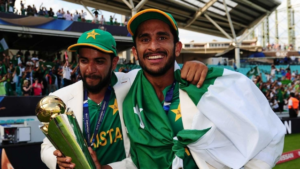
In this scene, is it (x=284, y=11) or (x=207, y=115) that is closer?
(x=207, y=115)

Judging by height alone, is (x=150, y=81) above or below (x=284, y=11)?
below

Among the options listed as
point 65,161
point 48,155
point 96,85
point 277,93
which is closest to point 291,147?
point 96,85

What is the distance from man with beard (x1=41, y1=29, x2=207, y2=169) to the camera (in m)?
2.27

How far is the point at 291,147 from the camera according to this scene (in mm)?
7984

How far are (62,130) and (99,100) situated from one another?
0.93m

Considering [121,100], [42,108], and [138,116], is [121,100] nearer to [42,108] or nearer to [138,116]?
[138,116]

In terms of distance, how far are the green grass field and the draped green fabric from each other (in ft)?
17.3

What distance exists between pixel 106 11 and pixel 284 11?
40.6 meters

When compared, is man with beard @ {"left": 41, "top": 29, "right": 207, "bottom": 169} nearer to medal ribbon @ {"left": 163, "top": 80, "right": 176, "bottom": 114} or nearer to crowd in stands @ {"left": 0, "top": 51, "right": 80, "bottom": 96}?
medal ribbon @ {"left": 163, "top": 80, "right": 176, "bottom": 114}

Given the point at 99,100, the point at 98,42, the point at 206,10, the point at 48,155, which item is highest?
the point at 206,10

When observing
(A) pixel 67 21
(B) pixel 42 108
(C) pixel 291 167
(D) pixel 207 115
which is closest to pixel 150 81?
(D) pixel 207 115

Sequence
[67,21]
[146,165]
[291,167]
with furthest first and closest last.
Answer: [67,21]
[291,167]
[146,165]

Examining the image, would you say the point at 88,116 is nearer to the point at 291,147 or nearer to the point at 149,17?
the point at 149,17

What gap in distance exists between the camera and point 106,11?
22719mm
